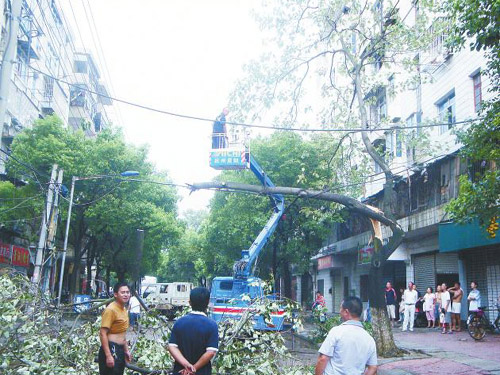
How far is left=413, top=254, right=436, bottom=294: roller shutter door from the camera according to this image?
73.0ft

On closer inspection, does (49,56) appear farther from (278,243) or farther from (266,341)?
(266,341)

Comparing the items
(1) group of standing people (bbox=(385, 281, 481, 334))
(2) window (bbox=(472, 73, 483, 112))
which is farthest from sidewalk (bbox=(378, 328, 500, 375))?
(2) window (bbox=(472, 73, 483, 112))

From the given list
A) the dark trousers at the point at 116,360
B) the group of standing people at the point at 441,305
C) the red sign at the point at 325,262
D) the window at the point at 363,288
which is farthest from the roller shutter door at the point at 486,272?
the red sign at the point at 325,262

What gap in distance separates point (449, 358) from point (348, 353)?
832 cm

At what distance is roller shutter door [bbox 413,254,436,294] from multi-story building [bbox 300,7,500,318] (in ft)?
0.14

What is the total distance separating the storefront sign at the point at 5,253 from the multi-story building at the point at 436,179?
17348mm

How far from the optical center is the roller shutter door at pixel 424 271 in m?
22.3

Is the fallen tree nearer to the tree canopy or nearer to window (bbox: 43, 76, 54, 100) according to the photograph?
the tree canopy

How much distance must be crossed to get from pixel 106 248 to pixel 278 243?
14832 mm

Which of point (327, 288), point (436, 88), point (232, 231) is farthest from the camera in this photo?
point (327, 288)

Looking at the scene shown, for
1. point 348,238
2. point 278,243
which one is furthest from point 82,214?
point 348,238

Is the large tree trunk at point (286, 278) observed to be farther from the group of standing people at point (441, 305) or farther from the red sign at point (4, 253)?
the red sign at point (4, 253)

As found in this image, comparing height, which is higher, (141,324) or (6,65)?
(6,65)

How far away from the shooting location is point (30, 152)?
25.0 metres
